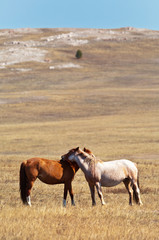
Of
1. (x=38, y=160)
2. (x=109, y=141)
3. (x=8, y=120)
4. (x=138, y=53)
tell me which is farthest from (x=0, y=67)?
(x=38, y=160)

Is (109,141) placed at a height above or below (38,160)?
below

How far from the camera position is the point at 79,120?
56.5 metres

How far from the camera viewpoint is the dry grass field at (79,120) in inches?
368

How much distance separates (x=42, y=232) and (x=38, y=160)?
14.9ft

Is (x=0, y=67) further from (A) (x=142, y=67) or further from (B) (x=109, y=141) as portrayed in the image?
(B) (x=109, y=141)

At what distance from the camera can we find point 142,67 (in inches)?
4577

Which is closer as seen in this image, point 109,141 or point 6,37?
point 109,141

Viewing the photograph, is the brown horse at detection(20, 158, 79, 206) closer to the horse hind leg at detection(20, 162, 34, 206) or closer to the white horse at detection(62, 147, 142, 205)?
the horse hind leg at detection(20, 162, 34, 206)

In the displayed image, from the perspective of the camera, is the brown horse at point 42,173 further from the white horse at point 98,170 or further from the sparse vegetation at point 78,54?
the sparse vegetation at point 78,54

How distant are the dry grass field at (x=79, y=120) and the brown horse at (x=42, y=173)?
1.65 feet

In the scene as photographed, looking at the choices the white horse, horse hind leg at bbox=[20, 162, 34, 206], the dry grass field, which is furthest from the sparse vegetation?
horse hind leg at bbox=[20, 162, 34, 206]

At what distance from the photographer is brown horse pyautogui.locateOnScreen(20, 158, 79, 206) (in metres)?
12.2

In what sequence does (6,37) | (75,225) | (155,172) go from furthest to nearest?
(6,37)
(155,172)
(75,225)

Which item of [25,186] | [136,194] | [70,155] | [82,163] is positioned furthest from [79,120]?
[25,186]
